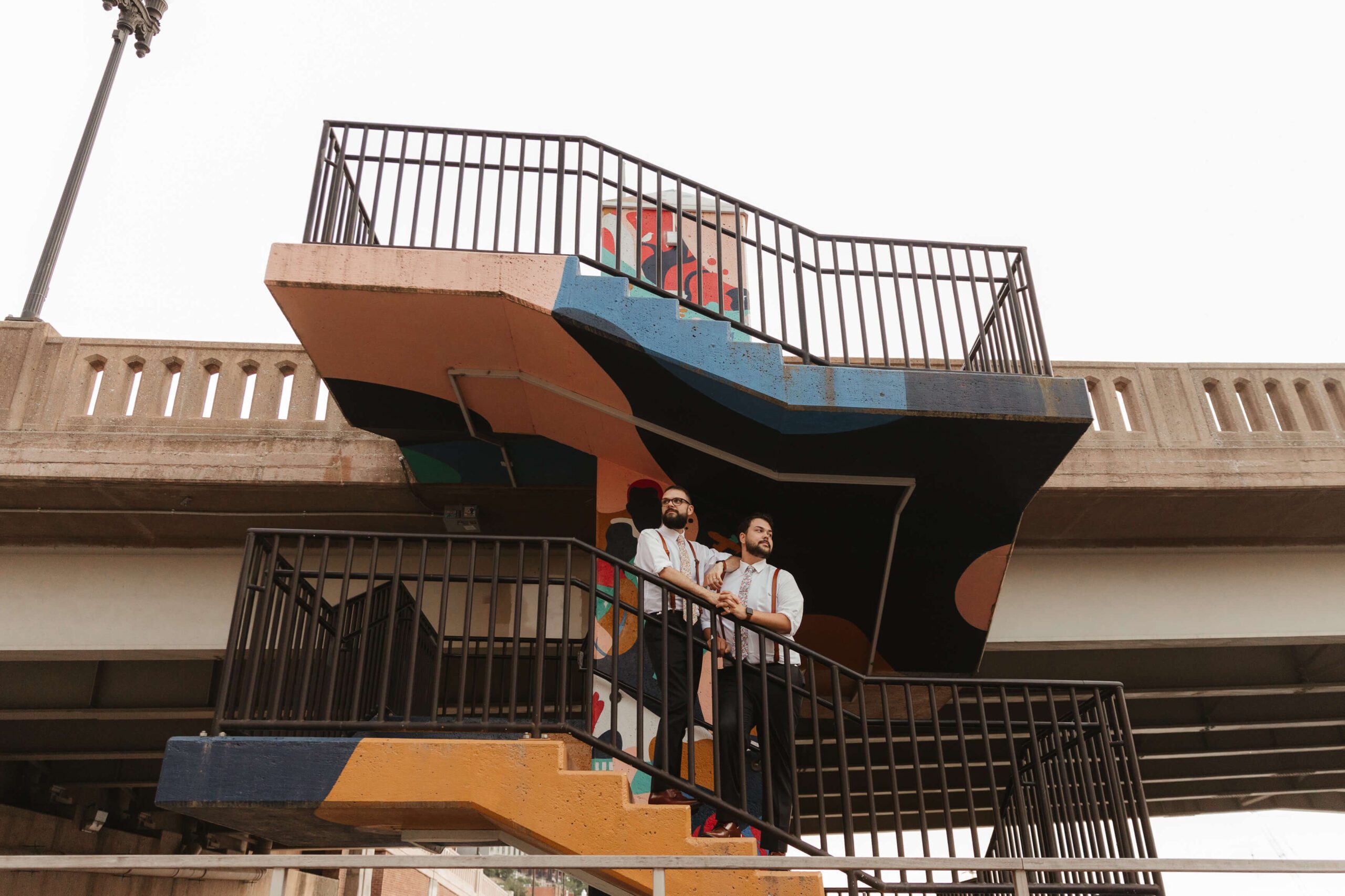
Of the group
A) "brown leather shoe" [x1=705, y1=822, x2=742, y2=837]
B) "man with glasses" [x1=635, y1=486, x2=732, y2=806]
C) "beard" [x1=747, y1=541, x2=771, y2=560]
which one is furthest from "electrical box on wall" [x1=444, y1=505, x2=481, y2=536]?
"brown leather shoe" [x1=705, y1=822, x2=742, y2=837]

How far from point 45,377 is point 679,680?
24.1 ft

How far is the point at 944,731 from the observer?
14953mm

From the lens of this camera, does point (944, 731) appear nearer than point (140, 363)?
No

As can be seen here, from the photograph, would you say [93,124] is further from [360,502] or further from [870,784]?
[870,784]

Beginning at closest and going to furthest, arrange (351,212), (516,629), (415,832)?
(516,629)
(415,832)
(351,212)

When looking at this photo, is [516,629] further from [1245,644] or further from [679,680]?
[1245,644]

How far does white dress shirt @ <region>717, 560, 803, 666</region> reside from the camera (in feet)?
20.9

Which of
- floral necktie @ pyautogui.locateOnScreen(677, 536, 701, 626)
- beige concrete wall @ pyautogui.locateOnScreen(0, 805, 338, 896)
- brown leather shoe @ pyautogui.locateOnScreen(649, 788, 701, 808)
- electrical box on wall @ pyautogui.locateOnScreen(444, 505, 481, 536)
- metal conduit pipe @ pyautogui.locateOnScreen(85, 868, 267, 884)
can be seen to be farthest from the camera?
metal conduit pipe @ pyautogui.locateOnScreen(85, 868, 267, 884)

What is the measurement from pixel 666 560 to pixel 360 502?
4.83 metres

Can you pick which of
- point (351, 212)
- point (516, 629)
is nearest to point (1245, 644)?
point (516, 629)

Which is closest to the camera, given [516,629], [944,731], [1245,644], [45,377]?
[516,629]

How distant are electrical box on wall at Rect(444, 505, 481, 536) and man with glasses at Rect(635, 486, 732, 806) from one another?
3.37 m

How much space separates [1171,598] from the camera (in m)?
10.6

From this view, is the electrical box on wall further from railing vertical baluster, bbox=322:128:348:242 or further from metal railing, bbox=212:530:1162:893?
railing vertical baluster, bbox=322:128:348:242
